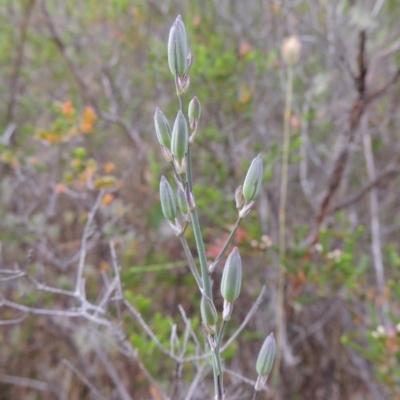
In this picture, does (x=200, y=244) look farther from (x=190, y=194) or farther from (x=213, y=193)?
(x=213, y=193)

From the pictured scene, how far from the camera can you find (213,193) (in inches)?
77.1

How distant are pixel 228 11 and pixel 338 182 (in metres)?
1.66

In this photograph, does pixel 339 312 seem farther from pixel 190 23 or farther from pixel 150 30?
pixel 150 30

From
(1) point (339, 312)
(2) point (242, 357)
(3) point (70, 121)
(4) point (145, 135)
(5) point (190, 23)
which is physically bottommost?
(2) point (242, 357)

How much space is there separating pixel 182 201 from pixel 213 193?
54.1 inches

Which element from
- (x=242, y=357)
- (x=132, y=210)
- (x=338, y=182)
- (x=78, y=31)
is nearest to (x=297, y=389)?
(x=242, y=357)

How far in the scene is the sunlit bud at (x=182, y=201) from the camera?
0.58m

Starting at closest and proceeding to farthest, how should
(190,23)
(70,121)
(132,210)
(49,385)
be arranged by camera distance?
1. (70,121)
2. (49,385)
3. (190,23)
4. (132,210)

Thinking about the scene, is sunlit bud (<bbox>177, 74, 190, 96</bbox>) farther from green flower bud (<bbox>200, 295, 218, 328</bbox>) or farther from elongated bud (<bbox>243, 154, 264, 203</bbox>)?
green flower bud (<bbox>200, 295, 218, 328</bbox>)

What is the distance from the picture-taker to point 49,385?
2359 mm

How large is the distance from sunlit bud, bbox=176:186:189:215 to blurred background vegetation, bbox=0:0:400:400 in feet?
3.25

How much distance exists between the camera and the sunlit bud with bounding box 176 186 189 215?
581 mm

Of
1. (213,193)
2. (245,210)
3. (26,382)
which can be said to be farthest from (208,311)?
(26,382)

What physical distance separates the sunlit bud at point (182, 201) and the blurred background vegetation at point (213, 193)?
0.99 m
